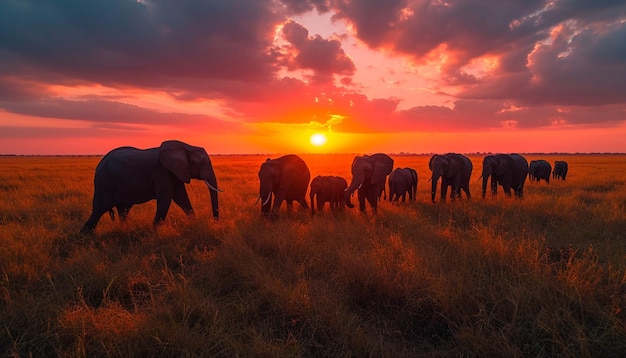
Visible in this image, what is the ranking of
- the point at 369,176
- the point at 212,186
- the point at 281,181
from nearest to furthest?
1. the point at 212,186
2. the point at 281,181
3. the point at 369,176

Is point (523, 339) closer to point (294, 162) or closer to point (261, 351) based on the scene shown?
point (261, 351)

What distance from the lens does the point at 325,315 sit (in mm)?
3826

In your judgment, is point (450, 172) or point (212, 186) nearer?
point (212, 186)

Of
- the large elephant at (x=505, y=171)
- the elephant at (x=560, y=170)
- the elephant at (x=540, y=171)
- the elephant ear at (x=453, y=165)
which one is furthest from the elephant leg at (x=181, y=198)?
the elephant at (x=560, y=170)

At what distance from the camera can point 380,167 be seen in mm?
10406

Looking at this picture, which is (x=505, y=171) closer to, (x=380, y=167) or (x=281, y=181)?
(x=380, y=167)

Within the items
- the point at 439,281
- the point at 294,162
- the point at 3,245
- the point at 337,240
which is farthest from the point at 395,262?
the point at 3,245

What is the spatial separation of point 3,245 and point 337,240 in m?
6.33

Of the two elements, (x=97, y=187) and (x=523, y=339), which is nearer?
(x=523, y=339)

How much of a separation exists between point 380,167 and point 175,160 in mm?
5870

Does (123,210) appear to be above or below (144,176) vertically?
below

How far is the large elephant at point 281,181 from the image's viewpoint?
9.58 meters

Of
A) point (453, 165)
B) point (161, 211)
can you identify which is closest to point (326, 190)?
point (161, 211)

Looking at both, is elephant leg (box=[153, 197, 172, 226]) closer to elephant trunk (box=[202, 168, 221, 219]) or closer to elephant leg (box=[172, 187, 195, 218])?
elephant leg (box=[172, 187, 195, 218])
